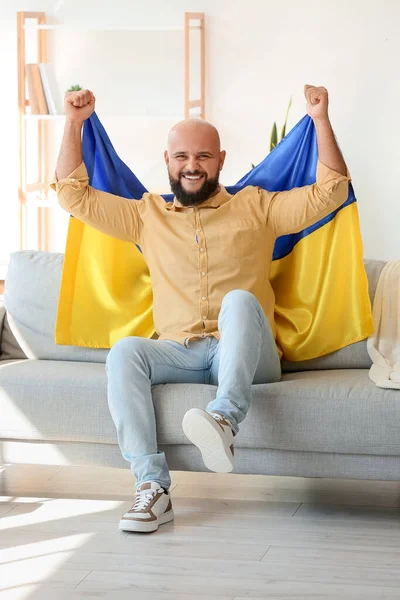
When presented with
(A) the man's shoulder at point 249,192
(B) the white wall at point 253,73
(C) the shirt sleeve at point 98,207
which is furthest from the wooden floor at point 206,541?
(B) the white wall at point 253,73

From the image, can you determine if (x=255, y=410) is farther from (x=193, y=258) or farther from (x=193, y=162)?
(x=193, y=162)

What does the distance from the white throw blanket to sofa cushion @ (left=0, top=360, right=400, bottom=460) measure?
0.07m

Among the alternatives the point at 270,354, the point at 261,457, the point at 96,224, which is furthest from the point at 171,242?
the point at 261,457

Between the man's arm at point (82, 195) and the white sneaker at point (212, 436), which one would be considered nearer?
the white sneaker at point (212, 436)

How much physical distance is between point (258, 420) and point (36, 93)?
10.4ft

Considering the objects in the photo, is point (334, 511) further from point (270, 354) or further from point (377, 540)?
point (270, 354)

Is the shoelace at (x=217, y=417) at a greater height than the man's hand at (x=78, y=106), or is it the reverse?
the man's hand at (x=78, y=106)

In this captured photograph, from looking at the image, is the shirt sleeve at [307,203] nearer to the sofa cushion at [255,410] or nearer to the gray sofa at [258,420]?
the gray sofa at [258,420]

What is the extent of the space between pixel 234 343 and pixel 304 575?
0.65 metres

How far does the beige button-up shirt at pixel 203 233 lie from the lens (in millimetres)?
2855

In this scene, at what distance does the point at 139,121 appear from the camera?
544 centimetres

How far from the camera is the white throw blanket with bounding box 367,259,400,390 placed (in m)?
2.84

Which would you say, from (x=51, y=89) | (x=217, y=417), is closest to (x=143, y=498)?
(x=217, y=417)

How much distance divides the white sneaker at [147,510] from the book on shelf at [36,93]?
10.4ft
